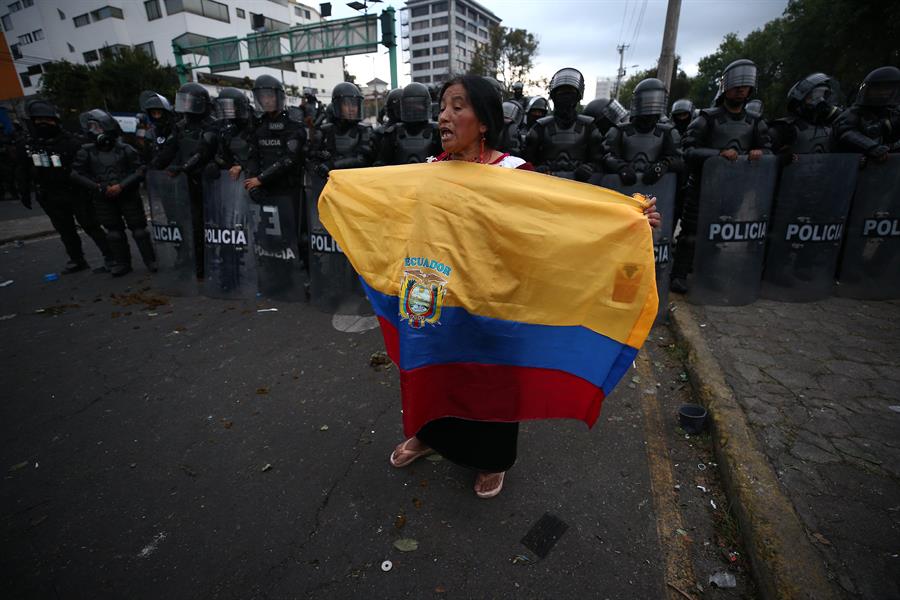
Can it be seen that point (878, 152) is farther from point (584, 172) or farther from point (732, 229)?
point (584, 172)

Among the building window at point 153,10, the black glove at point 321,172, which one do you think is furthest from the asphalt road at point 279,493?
the building window at point 153,10

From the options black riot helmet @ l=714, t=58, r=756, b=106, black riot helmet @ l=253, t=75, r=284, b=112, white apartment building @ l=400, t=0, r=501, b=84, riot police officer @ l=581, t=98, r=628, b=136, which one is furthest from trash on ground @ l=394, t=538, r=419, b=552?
white apartment building @ l=400, t=0, r=501, b=84

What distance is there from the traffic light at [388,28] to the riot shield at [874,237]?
774 inches

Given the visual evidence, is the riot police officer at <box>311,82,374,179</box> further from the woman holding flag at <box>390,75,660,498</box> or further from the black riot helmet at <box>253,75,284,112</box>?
the woman holding flag at <box>390,75,660,498</box>

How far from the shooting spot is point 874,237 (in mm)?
4664

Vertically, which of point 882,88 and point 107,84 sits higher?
point 107,84

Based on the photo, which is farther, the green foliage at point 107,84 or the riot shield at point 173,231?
the green foliage at point 107,84

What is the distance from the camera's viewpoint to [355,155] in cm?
527

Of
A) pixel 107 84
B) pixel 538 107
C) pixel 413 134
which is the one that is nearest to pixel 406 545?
pixel 413 134

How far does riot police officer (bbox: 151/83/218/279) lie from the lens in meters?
5.60

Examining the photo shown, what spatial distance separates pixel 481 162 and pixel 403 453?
1751 millimetres

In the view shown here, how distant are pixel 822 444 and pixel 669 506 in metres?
1.15

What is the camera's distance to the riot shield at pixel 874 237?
14.9 feet

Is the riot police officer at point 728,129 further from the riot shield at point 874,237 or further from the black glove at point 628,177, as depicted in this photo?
the riot shield at point 874,237
